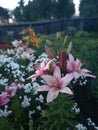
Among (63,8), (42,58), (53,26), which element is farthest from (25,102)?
(63,8)

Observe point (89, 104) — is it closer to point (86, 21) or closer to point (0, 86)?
point (0, 86)

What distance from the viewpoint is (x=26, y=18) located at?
27.5 metres

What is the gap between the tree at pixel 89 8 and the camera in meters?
30.2

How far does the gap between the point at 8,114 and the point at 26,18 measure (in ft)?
78.9

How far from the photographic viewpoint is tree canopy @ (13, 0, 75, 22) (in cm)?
2753

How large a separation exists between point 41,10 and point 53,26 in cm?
1213

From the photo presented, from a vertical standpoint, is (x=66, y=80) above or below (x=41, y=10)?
above

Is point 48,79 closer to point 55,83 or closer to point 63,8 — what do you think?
point 55,83

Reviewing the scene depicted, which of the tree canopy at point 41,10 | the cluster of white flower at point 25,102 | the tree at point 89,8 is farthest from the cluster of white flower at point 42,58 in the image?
the tree at point 89,8

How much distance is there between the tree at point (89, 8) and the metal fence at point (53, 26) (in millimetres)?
6485

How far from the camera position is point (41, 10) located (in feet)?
93.1

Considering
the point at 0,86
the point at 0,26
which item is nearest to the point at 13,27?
the point at 0,26

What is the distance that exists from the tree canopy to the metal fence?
18.7 ft

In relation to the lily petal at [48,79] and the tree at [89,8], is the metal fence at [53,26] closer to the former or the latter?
the tree at [89,8]
